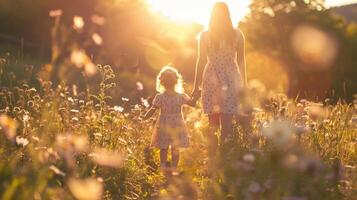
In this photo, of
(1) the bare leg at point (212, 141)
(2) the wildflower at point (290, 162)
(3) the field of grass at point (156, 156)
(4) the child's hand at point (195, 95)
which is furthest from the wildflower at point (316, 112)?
(2) the wildflower at point (290, 162)

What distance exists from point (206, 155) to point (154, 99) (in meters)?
0.90

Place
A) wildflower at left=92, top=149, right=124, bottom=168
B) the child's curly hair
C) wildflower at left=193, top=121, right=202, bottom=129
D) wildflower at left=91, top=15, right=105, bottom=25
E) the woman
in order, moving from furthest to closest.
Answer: wildflower at left=91, top=15, right=105, bottom=25 < wildflower at left=193, top=121, right=202, bottom=129 < the woman < the child's curly hair < wildflower at left=92, top=149, right=124, bottom=168

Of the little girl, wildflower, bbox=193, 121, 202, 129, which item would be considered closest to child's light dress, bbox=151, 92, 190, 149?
the little girl

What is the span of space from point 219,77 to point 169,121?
29.4 inches

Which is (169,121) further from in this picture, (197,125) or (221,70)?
(197,125)

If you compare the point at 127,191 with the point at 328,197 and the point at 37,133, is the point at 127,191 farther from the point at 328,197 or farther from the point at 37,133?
the point at 328,197

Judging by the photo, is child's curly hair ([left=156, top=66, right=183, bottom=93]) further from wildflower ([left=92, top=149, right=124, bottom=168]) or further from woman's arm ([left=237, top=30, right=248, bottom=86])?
wildflower ([left=92, top=149, right=124, bottom=168])

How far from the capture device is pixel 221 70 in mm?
6996

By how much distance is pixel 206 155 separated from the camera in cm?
714

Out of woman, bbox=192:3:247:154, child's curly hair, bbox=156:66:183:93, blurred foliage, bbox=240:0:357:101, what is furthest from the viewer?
blurred foliage, bbox=240:0:357:101

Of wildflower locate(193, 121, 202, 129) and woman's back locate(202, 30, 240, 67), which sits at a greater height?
woman's back locate(202, 30, 240, 67)

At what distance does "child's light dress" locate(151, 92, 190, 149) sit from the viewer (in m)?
6.75

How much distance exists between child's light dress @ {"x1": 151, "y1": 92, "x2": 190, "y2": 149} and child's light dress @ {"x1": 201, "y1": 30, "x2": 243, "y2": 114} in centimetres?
30

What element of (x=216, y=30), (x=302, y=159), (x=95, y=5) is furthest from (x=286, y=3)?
(x=302, y=159)
